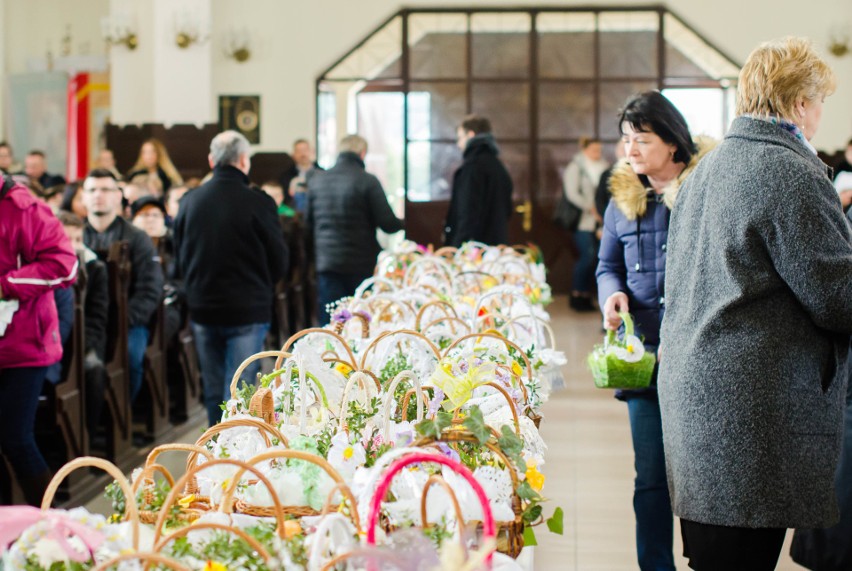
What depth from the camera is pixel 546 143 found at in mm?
13383

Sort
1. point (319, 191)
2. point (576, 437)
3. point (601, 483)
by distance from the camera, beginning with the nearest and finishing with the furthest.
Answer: point (601, 483)
point (576, 437)
point (319, 191)

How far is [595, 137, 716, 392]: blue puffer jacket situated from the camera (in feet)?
10.8

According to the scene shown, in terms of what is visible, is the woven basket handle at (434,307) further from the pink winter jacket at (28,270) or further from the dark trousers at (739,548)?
the dark trousers at (739,548)

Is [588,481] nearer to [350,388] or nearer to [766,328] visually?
[350,388]

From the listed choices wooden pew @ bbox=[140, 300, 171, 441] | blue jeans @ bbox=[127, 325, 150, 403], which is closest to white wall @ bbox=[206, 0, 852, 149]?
wooden pew @ bbox=[140, 300, 171, 441]

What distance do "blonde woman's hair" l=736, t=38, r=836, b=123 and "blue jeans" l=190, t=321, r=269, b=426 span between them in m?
3.33

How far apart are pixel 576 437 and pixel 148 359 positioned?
7.26ft

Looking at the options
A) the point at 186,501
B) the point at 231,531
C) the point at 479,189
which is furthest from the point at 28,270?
the point at 479,189

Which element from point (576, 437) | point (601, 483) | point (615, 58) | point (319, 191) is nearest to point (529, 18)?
point (615, 58)

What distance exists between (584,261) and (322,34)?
401cm

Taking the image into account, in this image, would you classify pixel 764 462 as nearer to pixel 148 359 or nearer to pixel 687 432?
pixel 687 432

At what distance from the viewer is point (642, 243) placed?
10.9 ft

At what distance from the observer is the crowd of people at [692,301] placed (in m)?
2.29

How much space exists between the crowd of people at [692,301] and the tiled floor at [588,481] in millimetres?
891
